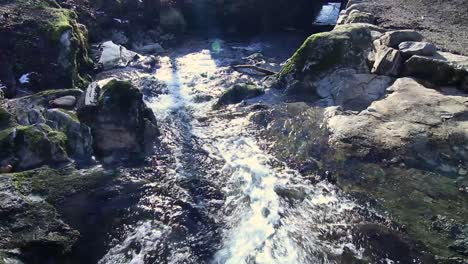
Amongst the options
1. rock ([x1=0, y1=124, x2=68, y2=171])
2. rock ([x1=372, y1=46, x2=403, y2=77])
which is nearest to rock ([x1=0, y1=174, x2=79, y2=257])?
rock ([x1=0, y1=124, x2=68, y2=171])

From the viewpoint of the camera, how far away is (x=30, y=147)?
904 centimetres

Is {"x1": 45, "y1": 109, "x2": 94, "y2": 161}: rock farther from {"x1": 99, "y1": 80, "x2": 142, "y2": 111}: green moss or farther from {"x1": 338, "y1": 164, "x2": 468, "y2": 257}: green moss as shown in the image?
A: {"x1": 338, "y1": 164, "x2": 468, "y2": 257}: green moss

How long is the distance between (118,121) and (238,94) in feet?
16.0

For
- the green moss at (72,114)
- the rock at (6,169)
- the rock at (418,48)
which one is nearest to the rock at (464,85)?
the rock at (418,48)

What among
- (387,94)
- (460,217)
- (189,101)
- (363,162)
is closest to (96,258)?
(363,162)

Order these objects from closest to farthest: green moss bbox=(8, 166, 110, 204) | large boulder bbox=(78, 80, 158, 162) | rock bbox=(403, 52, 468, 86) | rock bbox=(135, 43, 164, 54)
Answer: green moss bbox=(8, 166, 110, 204), large boulder bbox=(78, 80, 158, 162), rock bbox=(403, 52, 468, 86), rock bbox=(135, 43, 164, 54)

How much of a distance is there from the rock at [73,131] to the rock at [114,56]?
673 centimetres

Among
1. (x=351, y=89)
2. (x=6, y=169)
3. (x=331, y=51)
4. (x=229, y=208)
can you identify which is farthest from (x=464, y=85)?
(x=6, y=169)

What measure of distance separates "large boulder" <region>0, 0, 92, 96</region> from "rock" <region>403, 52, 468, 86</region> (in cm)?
1133

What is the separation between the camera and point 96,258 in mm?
6812

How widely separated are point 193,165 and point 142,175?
1.34 meters

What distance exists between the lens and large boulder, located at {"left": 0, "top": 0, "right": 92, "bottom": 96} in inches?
509

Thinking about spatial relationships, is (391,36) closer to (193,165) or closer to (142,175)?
(193,165)

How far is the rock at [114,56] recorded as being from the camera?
16.7 metres
